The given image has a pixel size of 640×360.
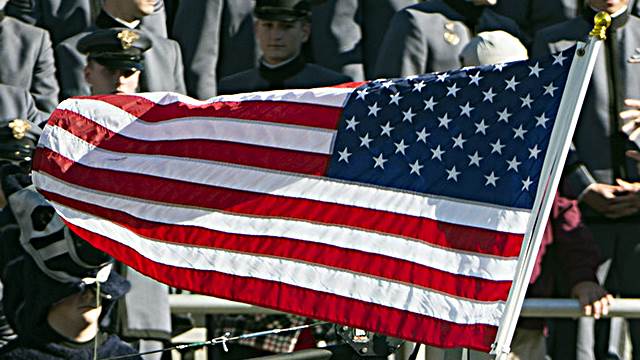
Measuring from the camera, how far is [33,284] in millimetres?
7828

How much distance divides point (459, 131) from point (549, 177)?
37 cm

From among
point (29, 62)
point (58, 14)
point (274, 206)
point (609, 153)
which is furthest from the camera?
point (58, 14)

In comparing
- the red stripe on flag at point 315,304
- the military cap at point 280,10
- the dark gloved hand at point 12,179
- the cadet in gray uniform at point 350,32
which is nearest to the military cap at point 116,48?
the military cap at point 280,10

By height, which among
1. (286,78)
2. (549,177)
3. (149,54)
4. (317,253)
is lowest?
(286,78)

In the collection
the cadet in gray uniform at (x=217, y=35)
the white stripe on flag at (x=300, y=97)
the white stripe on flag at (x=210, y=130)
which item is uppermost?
the white stripe on flag at (x=300, y=97)

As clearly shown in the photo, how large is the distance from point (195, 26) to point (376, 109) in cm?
348

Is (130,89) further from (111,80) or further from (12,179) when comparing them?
(12,179)

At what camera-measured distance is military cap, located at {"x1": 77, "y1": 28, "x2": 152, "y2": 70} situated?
900cm

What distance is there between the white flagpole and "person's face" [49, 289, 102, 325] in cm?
216

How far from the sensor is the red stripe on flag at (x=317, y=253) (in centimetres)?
636

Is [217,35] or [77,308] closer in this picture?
[77,308]

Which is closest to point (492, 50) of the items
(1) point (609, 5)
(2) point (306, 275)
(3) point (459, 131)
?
(1) point (609, 5)

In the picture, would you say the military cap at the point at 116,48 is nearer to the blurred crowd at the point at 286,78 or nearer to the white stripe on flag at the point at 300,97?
the blurred crowd at the point at 286,78

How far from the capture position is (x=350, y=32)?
10.0 m
